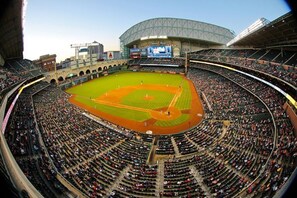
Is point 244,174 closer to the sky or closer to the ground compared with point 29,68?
closer to the ground

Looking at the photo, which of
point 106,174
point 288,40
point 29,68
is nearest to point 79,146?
point 106,174

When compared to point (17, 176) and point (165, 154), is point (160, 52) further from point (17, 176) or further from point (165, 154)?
point (17, 176)

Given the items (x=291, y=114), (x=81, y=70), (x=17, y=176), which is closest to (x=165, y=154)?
(x=291, y=114)

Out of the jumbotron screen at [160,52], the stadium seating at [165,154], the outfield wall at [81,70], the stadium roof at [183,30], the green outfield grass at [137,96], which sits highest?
the stadium roof at [183,30]

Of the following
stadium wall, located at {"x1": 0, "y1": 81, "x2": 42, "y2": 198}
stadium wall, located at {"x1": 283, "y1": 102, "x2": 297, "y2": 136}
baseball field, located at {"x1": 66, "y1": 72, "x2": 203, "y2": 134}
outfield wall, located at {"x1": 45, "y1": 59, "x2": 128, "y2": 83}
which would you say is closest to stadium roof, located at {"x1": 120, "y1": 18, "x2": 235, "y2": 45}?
outfield wall, located at {"x1": 45, "y1": 59, "x2": 128, "y2": 83}

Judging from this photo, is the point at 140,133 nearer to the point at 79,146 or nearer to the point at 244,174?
the point at 79,146

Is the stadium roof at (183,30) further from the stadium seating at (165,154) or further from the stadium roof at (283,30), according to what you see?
the stadium seating at (165,154)

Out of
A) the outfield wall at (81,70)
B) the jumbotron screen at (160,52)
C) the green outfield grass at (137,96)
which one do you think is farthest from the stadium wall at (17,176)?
the jumbotron screen at (160,52)

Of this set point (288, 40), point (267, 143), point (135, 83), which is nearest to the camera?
point (267, 143)
